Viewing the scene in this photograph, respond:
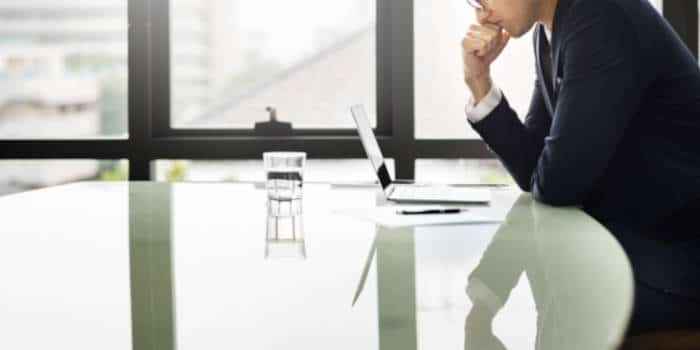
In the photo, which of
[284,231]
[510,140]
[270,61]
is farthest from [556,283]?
[270,61]

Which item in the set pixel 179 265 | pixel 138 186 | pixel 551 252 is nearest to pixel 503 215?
pixel 551 252

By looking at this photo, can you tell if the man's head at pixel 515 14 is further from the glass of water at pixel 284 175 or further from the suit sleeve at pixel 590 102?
the glass of water at pixel 284 175

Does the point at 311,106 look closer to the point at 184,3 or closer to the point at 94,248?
the point at 184,3

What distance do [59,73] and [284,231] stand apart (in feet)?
6.88

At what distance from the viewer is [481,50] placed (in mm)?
1847

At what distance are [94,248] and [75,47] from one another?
7.12ft

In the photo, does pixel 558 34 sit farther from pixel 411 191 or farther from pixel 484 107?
pixel 411 191

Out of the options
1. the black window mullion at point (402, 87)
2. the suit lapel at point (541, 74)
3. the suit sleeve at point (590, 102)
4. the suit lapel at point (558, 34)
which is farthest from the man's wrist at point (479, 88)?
the black window mullion at point (402, 87)

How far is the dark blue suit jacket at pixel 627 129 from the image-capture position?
135cm

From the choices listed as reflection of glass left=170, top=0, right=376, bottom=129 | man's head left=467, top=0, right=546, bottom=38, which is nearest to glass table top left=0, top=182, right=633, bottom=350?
man's head left=467, top=0, right=546, bottom=38

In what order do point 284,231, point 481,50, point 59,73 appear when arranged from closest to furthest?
point 284,231 < point 481,50 < point 59,73

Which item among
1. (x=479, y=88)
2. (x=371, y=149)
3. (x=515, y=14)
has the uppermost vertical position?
(x=515, y=14)

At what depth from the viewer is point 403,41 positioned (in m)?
2.86

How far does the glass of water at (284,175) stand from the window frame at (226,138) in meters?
1.13
